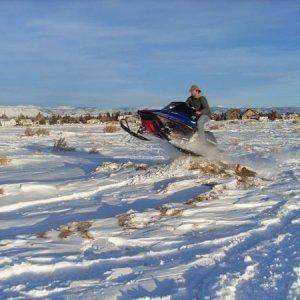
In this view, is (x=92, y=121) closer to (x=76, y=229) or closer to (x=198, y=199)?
(x=198, y=199)

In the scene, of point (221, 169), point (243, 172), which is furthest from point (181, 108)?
point (243, 172)

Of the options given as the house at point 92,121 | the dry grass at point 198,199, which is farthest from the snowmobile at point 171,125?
the house at point 92,121

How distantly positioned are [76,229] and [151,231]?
891mm

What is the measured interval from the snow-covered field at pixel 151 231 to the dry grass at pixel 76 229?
1cm

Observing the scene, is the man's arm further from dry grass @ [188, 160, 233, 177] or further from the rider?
dry grass @ [188, 160, 233, 177]

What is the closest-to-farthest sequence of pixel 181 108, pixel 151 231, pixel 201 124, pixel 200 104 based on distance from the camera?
pixel 151 231
pixel 201 124
pixel 181 108
pixel 200 104

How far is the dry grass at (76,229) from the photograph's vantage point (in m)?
6.31

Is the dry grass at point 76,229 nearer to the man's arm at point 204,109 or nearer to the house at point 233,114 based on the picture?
the man's arm at point 204,109

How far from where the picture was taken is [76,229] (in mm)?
6570

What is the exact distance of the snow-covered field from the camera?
184 inches

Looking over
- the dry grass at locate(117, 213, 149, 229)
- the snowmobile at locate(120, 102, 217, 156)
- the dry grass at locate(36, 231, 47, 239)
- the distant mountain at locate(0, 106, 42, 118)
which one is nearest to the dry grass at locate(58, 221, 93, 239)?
the dry grass at locate(36, 231, 47, 239)

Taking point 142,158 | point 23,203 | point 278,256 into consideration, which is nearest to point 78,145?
point 142,158

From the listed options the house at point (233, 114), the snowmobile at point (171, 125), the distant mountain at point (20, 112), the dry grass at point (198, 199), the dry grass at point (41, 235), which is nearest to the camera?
the dry grass at point (41, 235)

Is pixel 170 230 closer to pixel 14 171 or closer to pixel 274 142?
pixel 14 171
